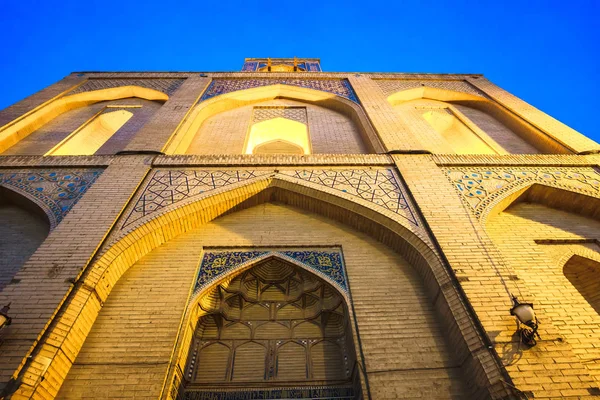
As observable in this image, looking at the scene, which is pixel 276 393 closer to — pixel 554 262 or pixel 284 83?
pixel 554 262

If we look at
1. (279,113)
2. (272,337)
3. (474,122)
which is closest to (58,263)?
(272,337)

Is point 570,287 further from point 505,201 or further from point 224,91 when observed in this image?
point 224,91

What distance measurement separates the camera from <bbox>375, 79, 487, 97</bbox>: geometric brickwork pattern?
700 centimetres

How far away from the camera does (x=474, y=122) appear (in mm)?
6363

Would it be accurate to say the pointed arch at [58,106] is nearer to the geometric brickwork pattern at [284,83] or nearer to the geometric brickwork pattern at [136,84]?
the geometric brickwork pattern at [136,84]

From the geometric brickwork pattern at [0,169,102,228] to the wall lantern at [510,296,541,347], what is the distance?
154 inches

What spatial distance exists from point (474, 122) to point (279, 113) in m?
3.45

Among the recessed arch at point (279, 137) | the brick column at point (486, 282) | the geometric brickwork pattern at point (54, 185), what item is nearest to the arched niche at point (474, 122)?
the brick column at point (486, 282)

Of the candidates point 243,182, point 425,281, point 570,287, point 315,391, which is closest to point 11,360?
point 315,391

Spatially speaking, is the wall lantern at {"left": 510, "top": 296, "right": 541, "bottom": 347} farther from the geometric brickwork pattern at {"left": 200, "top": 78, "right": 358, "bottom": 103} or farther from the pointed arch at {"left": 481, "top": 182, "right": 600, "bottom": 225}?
the geometric brickwork pattern at {"left": 200, "top": 78, "right": 358, "bottom": 103}

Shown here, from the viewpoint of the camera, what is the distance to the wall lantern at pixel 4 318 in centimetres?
232

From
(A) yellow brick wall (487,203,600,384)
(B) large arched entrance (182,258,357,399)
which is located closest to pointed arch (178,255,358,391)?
(B) large arched entrance (182,258,357,399)

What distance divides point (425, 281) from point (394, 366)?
0.89 metres

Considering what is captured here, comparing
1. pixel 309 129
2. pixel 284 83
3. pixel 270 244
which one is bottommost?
pixel 270 244
